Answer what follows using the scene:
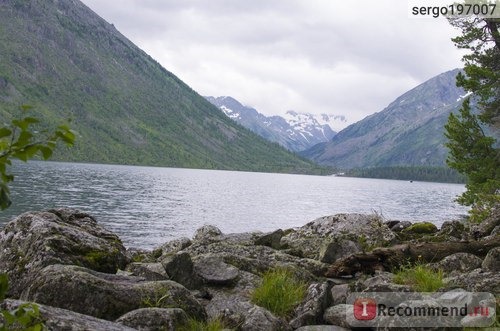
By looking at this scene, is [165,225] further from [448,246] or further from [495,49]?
[448,246]

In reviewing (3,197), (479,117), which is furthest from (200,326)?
(479,117)

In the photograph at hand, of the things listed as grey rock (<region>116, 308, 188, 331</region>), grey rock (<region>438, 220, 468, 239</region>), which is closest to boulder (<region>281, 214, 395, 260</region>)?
grey rock (<region>438, 220, 468, 239</region>)

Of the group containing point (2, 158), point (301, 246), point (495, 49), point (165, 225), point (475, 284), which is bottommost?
point (165, 225)

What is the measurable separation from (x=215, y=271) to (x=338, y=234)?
5.77 m

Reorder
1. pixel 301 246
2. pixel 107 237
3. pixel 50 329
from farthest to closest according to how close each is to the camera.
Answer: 1. pixel 301 246
2. pixel 107 237
3. pixel 50 329

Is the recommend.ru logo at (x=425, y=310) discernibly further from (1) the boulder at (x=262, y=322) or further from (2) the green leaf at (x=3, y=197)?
(2) the green leaf at (x=3, y=197)

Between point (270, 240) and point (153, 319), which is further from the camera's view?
point (270, 240)

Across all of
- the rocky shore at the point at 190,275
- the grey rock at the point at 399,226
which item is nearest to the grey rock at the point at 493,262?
the rocky shore at the point at 190,275

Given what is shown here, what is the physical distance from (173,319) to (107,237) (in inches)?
220

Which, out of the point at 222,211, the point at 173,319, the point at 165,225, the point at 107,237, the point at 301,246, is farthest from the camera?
the point at 222,211

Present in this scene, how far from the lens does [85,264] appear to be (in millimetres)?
9211

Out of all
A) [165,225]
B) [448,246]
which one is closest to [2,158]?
[448,246]

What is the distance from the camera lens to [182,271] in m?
9.93

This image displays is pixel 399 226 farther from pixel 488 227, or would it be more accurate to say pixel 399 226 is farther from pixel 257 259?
pixel 257 259
